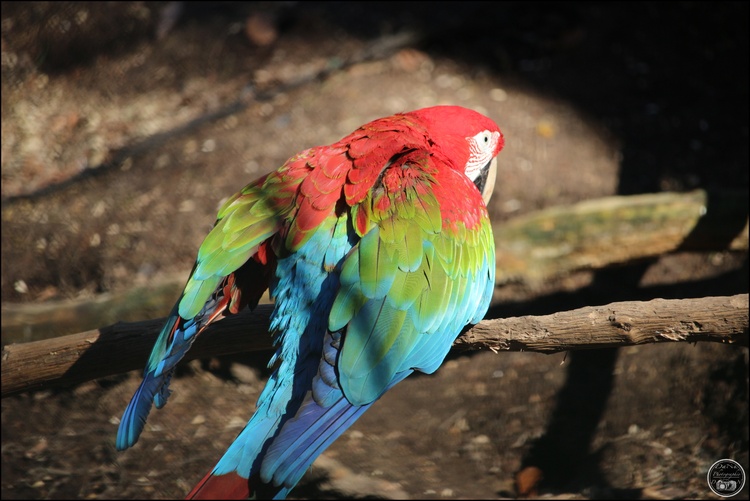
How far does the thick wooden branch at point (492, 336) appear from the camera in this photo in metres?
1.66

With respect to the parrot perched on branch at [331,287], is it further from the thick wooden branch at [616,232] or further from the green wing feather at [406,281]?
the thick wooden branch at [616,232]

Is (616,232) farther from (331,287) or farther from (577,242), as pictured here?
(331,287)

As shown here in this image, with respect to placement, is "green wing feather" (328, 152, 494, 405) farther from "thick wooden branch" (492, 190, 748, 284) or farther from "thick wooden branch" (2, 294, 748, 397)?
"thick wooden branch" (492, 190, 748, 284)

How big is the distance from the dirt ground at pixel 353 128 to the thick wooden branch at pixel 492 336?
0.68 meters

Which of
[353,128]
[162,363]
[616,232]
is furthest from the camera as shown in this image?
[353,128]

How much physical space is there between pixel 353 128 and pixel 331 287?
2.11 meters

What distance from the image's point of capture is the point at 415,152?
6.43 ft

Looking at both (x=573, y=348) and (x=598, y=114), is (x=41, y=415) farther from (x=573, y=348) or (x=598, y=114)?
(x=598, y=114)

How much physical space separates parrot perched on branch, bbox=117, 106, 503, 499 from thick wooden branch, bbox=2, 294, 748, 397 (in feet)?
0.50

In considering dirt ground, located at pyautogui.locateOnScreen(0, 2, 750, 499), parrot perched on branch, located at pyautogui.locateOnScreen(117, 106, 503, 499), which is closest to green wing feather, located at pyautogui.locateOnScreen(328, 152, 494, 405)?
parrot perched on branch, located at pyautogui.locateOnScreen(117, 106, 503, 499)

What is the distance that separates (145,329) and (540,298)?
5.61 ft

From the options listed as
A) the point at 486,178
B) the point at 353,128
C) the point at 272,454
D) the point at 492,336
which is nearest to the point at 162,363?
the point at 272,454

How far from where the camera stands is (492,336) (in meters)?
1.74

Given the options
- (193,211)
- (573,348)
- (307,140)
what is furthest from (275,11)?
(573,348)
